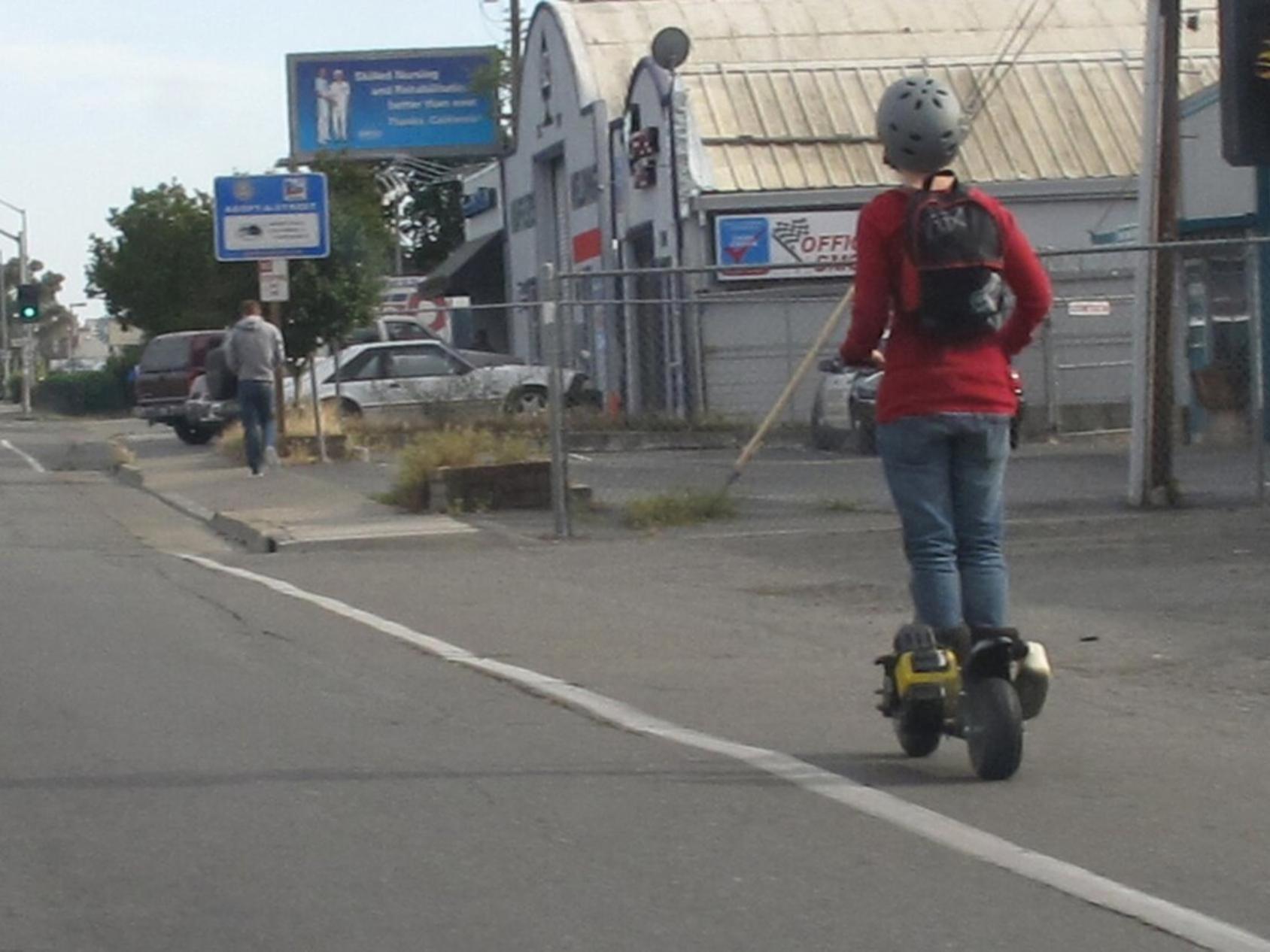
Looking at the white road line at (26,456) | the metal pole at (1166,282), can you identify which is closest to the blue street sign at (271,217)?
the white road line at (26,456)

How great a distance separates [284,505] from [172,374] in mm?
16596

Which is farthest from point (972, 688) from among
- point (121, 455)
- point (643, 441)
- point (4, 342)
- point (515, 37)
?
point (4, 342)

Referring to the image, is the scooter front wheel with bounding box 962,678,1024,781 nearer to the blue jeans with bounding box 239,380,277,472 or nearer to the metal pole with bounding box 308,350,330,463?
the blue jeans with bounding box 239,380,277,472

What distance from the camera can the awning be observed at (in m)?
54.8

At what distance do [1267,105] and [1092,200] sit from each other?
61.7 feet

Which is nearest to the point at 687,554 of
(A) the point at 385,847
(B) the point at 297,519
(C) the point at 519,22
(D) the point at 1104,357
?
(B) the point at 297,519

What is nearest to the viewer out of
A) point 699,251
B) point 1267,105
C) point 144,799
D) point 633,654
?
point 144,799

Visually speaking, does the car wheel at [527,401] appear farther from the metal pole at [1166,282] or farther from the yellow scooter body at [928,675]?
the yellow scooter body at [928,675]

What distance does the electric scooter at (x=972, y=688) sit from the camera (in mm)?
6520

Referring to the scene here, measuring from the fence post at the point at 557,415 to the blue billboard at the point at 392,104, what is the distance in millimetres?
52422

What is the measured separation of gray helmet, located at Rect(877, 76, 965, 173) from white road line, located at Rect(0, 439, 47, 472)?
22.8 meters

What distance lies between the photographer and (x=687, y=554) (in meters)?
14.6

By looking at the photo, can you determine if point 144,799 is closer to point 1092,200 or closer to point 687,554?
point 687,554

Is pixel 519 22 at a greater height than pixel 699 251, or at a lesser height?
greater
